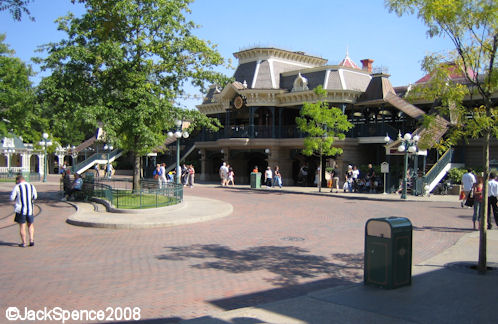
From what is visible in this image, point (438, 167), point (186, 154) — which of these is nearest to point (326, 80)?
point (438, 167)

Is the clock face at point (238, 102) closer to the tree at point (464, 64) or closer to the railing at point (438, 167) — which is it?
the railing at point (438, 167)

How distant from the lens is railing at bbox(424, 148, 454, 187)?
26.4 m

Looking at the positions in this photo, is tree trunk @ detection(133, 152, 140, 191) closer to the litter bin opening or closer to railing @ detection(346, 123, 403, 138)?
the litter bin opening

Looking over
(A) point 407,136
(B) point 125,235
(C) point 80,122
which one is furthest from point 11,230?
(A) point 407,136

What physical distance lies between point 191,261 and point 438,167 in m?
22.3

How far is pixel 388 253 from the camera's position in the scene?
261 inches

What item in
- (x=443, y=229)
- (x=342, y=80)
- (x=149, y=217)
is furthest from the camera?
(x=342, y=80)

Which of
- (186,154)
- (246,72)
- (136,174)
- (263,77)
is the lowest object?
(136,174)

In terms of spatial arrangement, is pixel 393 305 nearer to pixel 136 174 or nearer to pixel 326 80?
pixel 136 174

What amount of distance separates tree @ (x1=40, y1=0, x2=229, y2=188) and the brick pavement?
5.43 m

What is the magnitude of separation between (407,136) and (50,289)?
20.0m

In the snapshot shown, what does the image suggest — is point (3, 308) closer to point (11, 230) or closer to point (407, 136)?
point (11, 230)

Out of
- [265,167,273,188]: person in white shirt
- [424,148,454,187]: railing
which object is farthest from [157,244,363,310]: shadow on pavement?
[265,167,273,188]: person in white shirt

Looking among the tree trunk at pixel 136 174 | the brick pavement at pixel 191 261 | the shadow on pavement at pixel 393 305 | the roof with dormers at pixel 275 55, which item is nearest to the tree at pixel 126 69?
the tree trunk at pixel 136 174
